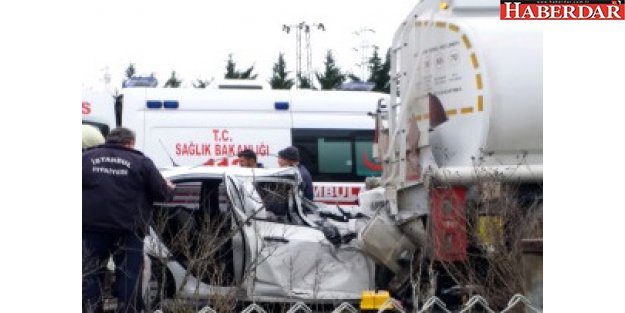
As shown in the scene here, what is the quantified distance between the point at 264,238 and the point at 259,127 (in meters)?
5.63

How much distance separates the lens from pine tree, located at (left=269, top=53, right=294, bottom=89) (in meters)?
39.5

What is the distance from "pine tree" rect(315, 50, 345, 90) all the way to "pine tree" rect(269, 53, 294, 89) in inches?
56.6

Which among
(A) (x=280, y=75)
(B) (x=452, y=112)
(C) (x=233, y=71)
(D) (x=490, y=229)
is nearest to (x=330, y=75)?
(A) (x=280, y=75)

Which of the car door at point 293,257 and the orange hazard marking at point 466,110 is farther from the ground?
the orange hazard marking at point 466,110

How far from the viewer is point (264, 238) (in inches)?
322

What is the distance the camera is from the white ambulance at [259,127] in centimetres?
1342

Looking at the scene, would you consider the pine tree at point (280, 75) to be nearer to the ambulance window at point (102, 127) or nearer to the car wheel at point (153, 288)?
the ambulance window at point (102, 127)

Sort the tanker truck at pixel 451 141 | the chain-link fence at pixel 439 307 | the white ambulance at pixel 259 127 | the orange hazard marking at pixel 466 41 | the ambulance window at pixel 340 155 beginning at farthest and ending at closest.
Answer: the ambulance window at pixel 340 155 < the white ambulance at pixel 259 127 < the orange hazard marking at pixel 466 41 < the tanker truck at pixel 451 141 < the chain-link fence at pixel 439 307

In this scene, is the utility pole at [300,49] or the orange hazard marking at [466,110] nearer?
the orange hazard marking at [466,110]

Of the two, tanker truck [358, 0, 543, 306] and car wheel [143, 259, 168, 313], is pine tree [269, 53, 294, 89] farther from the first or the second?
car wheel [143, 259, 168, 313]
